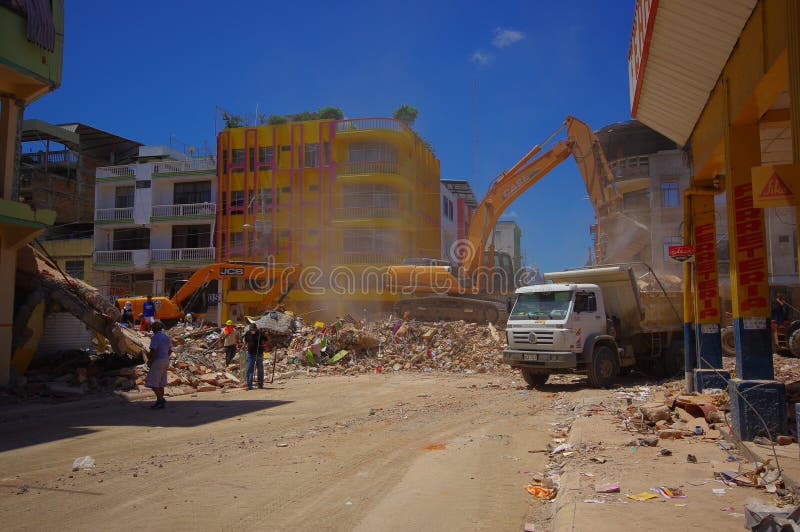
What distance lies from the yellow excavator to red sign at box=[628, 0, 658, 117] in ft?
30.9

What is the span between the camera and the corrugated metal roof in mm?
6770

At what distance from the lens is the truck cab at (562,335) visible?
12992 mm

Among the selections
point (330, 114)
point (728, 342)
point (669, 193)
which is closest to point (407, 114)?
point (330, 114)

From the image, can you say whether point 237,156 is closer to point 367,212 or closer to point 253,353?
point 367,212

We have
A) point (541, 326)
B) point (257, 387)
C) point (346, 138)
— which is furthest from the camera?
point (346, 138)

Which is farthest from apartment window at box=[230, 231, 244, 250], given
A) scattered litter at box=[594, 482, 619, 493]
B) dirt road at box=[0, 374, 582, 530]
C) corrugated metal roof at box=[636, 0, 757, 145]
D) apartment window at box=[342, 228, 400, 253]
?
scattered litter at box=[594, 482, 619, 493]

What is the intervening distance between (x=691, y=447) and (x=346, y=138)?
34.3 metres

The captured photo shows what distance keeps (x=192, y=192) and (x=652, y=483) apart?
135 ft

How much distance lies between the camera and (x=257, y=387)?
1482cm

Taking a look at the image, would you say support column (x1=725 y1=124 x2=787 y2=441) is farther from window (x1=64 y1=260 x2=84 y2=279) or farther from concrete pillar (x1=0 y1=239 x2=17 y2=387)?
window (x1=64 y1=260 x2=84 y2=279)

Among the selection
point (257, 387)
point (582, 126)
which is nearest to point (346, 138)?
point (582, 126)

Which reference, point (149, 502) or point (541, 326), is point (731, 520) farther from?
point (541, 326)

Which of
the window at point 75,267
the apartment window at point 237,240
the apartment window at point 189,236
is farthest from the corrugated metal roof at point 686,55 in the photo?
the window at point 75,267

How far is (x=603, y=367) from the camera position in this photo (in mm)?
13516
